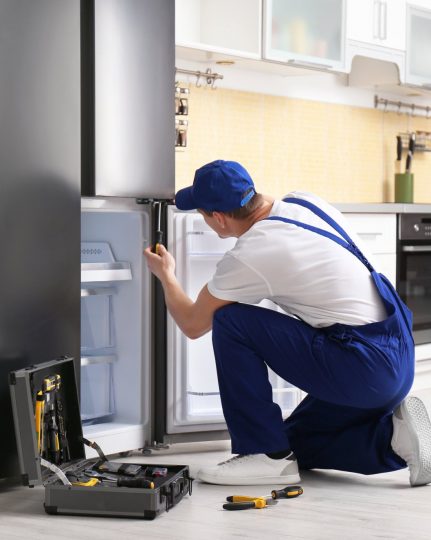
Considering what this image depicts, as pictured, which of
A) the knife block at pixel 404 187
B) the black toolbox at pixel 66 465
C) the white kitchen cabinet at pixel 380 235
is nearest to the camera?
the black toolbox at pixel 66 465

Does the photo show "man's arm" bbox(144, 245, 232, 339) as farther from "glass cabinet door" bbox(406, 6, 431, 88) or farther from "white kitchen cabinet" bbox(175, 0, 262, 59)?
"glass cabinet door" bbox(406, 6, 431, 88)

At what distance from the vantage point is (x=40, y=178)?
307 centimetres

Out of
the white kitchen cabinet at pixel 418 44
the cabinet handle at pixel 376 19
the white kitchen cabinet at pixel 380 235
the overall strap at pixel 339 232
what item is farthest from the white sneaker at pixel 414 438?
the white kitchen cabinet at pixel 418 44

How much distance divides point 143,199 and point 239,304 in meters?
0.60

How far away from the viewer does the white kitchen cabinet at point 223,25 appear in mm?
4590

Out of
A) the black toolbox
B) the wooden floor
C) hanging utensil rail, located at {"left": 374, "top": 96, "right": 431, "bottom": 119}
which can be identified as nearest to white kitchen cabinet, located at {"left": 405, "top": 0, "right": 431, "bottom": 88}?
hanging utensil rail, located at {"left": 374, "top": 96, "right": 431, "bottom": 119}

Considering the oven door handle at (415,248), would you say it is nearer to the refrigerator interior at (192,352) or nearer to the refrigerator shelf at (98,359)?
the refrigerator interior at (192,352)

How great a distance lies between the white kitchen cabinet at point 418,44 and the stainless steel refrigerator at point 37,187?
2.76 m

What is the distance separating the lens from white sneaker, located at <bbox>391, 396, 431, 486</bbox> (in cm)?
308

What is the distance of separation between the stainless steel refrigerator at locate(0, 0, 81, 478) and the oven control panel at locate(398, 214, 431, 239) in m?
2.27

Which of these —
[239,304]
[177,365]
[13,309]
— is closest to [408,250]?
[177,365]

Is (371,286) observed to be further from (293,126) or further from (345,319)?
(293,126)

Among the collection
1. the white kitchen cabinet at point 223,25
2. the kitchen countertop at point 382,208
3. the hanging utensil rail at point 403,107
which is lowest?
the kitchen countertop at point 382,208

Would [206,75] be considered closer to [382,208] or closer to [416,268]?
[382,208]
